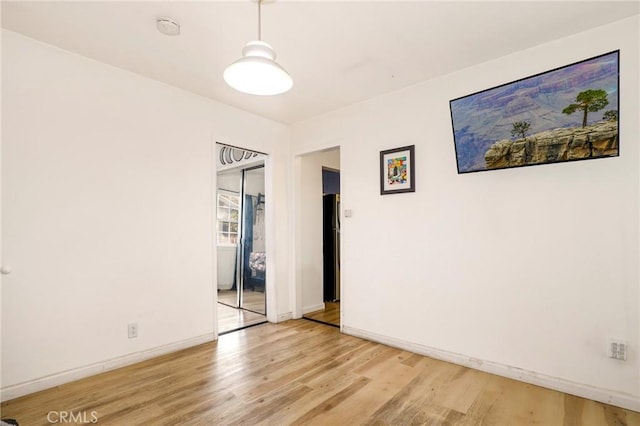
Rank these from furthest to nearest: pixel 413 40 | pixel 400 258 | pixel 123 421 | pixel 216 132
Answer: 1. pixel 216 132
2. pixel 400 258
3. pixel 413 40
4. pixel 123 421

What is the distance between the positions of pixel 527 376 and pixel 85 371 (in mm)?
3334

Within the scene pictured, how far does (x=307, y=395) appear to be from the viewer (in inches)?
86.5

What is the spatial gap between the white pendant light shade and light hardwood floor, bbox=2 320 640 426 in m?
1.97

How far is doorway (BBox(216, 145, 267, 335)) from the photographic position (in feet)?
14.7

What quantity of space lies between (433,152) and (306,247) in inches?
82.3

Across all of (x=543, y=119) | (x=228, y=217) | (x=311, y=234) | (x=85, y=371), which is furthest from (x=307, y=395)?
(x=228, y=217)

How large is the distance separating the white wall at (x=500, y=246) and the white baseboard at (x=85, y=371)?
172cm

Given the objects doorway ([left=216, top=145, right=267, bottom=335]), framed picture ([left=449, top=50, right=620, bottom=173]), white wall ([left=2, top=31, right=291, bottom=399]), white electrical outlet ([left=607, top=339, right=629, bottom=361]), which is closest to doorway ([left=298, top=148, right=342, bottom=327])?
doorway ([left=216, top=145, right=267, bottom=335])

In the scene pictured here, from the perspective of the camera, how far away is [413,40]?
2.32 m

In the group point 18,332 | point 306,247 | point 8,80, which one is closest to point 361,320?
point 306,247

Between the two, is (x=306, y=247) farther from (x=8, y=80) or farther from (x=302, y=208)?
(x=8, y=80)

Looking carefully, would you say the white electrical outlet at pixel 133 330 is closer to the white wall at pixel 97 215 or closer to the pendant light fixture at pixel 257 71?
the white wall at pixel 97 215

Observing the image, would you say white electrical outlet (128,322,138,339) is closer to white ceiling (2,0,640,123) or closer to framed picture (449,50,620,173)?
white ceiling (2,0,640,123)

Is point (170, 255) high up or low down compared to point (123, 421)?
up
